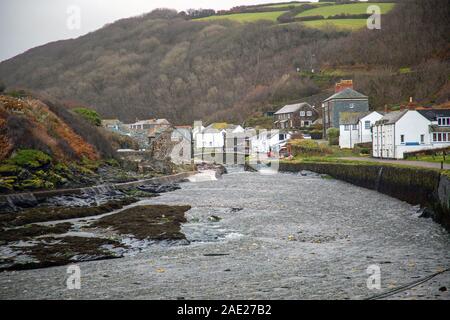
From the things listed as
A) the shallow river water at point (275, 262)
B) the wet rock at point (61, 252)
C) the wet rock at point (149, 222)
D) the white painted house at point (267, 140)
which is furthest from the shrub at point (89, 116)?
the wet rock at point (61, 252)

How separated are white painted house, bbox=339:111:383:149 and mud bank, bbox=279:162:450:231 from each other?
1642 centimetres

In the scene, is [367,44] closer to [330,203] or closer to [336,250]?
[330,203]

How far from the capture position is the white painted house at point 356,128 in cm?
7462

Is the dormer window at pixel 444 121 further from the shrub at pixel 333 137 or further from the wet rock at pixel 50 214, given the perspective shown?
the wet rock at pixel 50 214

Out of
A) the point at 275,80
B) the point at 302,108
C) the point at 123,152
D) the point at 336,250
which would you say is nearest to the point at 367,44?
the point at 275,80

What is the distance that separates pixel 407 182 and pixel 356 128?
135ft

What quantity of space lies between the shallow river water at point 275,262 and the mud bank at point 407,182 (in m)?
0.92

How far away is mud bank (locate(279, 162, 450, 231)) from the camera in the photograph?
27.7 m

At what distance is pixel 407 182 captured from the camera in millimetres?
36844

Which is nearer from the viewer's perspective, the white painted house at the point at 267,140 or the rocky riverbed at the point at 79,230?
the rocky riverbed at the point at 79,230

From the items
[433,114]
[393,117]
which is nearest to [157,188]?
[393,117]

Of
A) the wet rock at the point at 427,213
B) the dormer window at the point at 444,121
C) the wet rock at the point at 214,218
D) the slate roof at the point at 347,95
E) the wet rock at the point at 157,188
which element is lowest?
the wet rock at the point at 157,188
